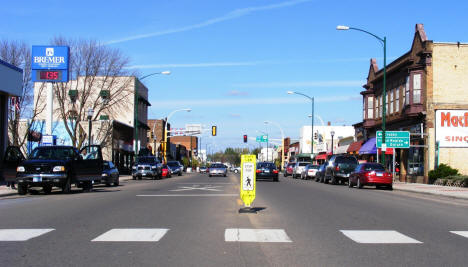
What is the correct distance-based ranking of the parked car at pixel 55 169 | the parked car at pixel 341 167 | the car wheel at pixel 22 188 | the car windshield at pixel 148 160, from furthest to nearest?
the car windshield at pixel 148 160 → the parked car at pixel 341 167 → the car wheel at pixel 22 188 → the parked car at pixel 55 169

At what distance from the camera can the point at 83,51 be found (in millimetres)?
48438

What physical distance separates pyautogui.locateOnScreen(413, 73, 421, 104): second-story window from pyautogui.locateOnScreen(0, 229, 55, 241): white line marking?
35.6m

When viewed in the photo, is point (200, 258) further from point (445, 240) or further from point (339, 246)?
point (445, 240)

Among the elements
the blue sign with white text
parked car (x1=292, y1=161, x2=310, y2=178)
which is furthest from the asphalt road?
parked car (x1=292, y1=161, x2=310, y2=178)

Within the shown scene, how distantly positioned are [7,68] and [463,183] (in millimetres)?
28187

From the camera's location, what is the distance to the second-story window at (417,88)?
41713mm

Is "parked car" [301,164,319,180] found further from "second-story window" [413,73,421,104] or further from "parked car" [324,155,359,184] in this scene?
"second-story window" [413,73,421,104]

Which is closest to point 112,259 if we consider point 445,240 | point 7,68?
point 445,240

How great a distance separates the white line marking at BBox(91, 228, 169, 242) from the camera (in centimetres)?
975

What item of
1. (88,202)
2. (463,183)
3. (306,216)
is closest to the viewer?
(306,216)

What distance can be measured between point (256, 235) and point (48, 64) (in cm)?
2836

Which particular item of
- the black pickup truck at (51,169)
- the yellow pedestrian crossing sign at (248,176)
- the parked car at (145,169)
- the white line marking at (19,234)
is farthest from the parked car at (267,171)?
the white line marking at (19,234)

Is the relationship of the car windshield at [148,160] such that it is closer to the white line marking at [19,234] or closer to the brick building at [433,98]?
the brick building at [433,98]

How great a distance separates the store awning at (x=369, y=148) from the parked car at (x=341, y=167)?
12.8 meters
